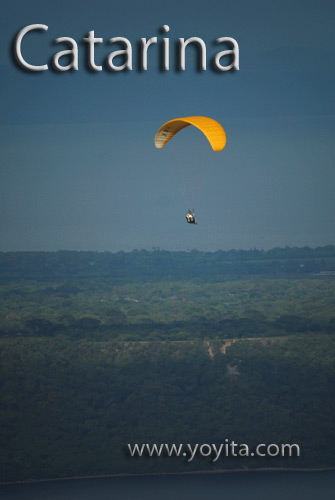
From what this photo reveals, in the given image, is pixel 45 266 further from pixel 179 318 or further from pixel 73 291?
pixel 179 318

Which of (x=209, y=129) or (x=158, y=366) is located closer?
(x=209, y=129)

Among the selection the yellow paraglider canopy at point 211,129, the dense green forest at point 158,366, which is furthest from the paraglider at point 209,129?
the dense green forest at point 158,366

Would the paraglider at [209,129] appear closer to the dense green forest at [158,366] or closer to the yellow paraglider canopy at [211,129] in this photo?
the yellow paraglider canopy at [211,129]

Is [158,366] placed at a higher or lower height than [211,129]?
lower

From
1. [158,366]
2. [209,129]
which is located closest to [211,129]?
[209,129]

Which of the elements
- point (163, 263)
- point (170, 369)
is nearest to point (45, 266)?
point (163, 263)

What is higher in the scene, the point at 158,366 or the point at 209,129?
the point at 209,129

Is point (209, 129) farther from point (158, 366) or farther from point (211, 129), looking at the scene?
point (158, 366)

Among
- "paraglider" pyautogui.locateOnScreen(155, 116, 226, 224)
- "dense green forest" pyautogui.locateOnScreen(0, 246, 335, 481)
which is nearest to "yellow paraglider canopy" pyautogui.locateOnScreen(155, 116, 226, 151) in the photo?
"paraglider" pyautogui.locateOnScreen(155, 116, 226, 224)

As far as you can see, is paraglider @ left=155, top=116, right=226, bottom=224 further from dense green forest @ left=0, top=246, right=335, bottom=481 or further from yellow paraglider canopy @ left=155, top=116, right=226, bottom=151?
dense green forest @ left=0, top=246, right=335, bottom=481
